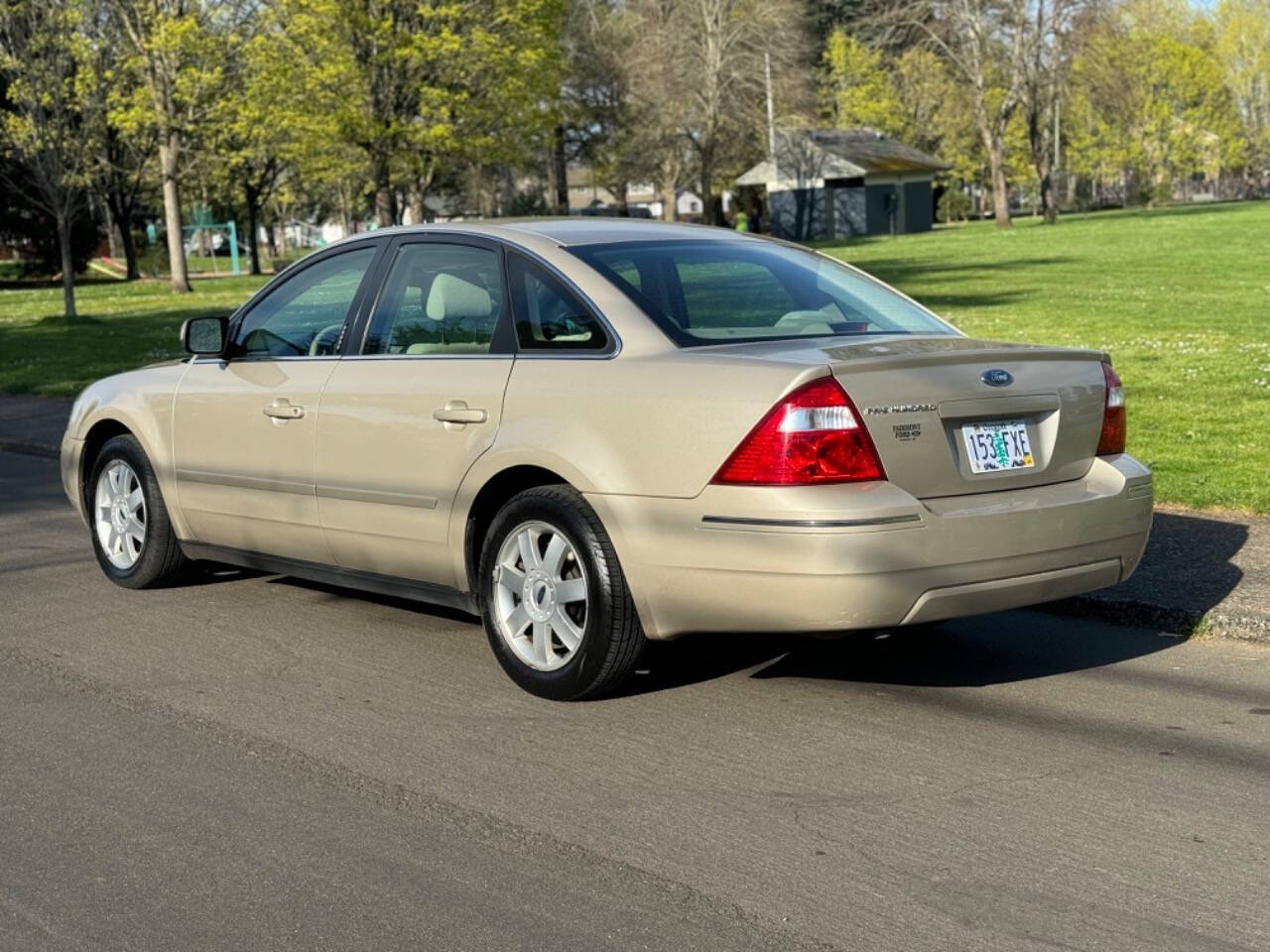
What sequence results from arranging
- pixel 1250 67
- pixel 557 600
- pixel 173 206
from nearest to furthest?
pixel 557 600, pixel 173 206, pixel 1250 67

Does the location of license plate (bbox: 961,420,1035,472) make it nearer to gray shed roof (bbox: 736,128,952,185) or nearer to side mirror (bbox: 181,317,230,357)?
side mirror (bbox: 181,317,230,357)

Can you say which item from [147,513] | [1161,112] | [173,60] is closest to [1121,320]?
[147,513]

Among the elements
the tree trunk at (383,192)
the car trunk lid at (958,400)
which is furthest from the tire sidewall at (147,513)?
the tree trunk at (383,192)

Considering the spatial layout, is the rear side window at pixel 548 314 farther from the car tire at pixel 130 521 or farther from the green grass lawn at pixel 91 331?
the green grass lawn at pixel 91 331

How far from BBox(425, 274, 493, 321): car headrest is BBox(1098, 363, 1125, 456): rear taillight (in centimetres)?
226

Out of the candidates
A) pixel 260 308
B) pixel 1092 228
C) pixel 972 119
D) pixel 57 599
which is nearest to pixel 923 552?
pixel 260 308

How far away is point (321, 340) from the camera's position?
23.1ft

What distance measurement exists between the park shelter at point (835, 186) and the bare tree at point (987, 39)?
549 centimetres

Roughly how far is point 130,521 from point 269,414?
1450mm

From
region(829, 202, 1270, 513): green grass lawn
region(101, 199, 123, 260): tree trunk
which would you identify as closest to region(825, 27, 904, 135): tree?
region(829, 202, 1270, 513): green grass lawn

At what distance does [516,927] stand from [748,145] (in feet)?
256

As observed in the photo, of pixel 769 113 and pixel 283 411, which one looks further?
pixel 769 113

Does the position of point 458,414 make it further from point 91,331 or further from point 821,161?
point 821,161

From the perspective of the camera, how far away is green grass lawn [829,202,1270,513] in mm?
10945
